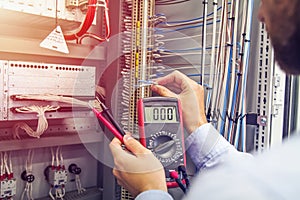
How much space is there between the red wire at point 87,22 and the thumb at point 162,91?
0.34 metres

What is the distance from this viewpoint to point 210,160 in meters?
1.14

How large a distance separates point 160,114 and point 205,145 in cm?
19

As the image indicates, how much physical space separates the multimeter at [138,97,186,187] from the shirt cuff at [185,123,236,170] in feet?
0.12

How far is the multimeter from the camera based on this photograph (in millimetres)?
1193

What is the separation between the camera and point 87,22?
1.28m

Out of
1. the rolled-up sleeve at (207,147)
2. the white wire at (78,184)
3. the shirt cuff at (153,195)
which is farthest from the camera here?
the white wire at (78,184)

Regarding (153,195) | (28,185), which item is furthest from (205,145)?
(28,185)

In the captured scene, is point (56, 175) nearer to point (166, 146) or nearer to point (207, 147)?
point (166, 146)

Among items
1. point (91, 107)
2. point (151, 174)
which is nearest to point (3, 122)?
point (91, 107)

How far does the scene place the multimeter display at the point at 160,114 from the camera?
3.96 ft

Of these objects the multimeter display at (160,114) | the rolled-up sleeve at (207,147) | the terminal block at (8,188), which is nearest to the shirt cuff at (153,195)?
the rolled-up sleeve at (207,147)

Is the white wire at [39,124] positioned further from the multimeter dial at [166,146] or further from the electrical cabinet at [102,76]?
the multimeter dial at [166,146]

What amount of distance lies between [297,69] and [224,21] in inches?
32.9

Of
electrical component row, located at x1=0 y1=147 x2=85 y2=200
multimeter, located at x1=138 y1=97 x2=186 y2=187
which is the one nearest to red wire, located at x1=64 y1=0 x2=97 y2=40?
multimeter, located at x1=138 y1=97 x2=186 y2=187
